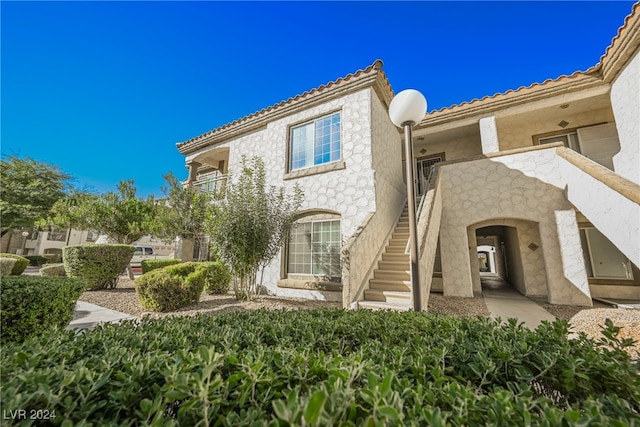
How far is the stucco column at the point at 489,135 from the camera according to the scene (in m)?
9.16

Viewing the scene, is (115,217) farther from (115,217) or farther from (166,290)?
(166,290)

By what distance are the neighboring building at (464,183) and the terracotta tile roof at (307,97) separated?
0.06 metres

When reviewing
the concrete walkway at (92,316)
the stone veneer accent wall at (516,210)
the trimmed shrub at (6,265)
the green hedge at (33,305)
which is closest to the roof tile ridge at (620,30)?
the stone veneer accent wall at (516,210)

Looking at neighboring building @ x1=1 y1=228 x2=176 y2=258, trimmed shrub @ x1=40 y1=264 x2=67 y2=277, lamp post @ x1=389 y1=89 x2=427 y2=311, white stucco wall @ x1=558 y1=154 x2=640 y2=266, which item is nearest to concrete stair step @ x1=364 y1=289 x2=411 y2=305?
lamp post @ x1=389 y1=89 x2=427 y2=311

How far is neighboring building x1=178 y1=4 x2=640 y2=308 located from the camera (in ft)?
23.0

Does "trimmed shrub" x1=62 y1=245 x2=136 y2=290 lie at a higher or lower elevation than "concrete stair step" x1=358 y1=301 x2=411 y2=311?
higher

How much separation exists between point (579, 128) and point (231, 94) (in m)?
17.0

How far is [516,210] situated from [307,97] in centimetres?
863

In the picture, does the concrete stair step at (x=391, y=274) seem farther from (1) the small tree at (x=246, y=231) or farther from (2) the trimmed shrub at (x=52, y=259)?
(2) the trimmed shrub at (x=52, y=259)

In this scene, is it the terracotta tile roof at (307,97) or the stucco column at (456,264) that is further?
the stucco column at (456,264)

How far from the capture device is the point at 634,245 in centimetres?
508

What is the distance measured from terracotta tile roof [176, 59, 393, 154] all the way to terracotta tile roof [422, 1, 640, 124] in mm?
2918

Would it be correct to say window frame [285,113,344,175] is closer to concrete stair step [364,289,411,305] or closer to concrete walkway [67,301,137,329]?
concrete stair step [364,289,411,305]

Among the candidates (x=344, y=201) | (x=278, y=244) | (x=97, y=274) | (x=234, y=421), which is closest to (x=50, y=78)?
(x=97, y=274)
